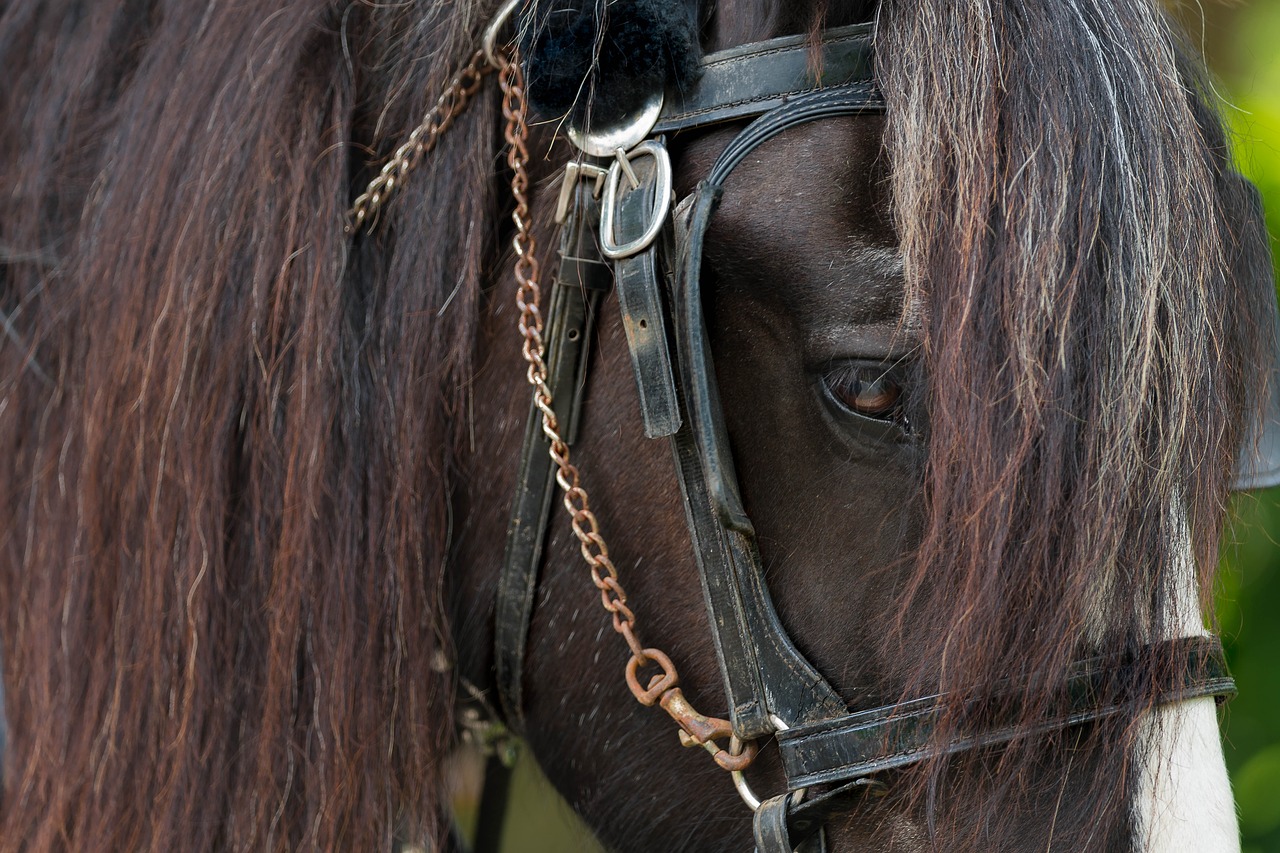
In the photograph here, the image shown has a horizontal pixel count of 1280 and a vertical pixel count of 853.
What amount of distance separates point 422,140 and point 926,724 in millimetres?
698

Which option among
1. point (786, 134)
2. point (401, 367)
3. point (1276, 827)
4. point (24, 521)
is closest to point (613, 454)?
point (401, 367)

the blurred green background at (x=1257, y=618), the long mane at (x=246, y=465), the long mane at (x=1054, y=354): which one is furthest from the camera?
the blurred green background at (x=1257, y=618)

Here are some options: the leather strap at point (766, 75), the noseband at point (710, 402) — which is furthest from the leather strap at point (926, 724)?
the leather strap at point (766, 75)

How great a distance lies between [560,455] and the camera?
964mm

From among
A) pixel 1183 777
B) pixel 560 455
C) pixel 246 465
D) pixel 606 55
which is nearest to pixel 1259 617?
pixel 1183 777

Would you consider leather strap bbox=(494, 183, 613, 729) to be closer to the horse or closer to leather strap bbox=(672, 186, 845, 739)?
the horse

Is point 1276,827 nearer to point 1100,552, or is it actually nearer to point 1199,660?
point 1199,660

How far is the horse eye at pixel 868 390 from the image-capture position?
0.82m

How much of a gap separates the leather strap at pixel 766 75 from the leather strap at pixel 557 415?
0.13 m

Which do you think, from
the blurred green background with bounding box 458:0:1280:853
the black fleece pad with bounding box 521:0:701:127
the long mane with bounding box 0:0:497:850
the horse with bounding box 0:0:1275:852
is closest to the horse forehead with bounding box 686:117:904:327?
the horse with bounding box 0:0:1275:852

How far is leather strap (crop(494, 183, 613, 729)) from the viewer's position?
96 cm

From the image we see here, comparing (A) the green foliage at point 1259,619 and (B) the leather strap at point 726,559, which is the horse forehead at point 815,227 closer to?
(B) the leather strap at point 726,559

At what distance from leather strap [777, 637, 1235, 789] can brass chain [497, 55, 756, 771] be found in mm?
96

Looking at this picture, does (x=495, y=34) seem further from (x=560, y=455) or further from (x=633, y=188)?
(x=560, y=455)
